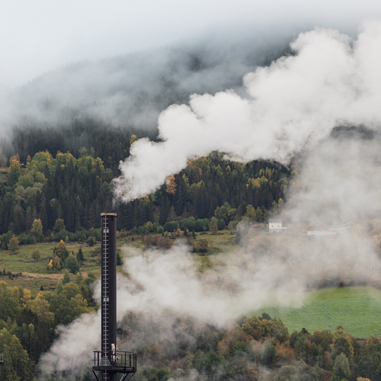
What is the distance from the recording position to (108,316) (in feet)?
273

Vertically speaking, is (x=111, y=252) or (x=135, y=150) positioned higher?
(x=135, y=150)

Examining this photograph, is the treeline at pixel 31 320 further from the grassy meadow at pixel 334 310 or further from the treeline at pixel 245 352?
the grassy meadow at pixel 334 310

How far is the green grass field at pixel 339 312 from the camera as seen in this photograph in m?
133

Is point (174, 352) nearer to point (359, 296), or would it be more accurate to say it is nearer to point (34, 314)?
point (34, 314)

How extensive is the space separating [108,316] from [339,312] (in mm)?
69512

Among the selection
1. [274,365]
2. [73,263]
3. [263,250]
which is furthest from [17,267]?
[274,365]

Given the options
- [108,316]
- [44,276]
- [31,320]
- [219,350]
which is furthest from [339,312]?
[44,276]

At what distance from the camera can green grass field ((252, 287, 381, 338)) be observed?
133 metres

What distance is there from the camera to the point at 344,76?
199 metres

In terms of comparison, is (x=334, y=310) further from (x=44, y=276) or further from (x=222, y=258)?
(x=44, y=276)

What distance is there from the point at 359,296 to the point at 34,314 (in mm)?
67813

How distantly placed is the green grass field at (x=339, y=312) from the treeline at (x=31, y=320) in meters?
35.9

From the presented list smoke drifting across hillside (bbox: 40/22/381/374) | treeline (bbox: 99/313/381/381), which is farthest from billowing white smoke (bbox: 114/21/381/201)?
treeline (bbox: 99/313/381/381)

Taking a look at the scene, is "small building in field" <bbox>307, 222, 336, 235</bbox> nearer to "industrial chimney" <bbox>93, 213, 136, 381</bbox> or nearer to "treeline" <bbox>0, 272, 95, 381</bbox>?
"treeline" <bbox>0, 272, 95, 381</bbox>
